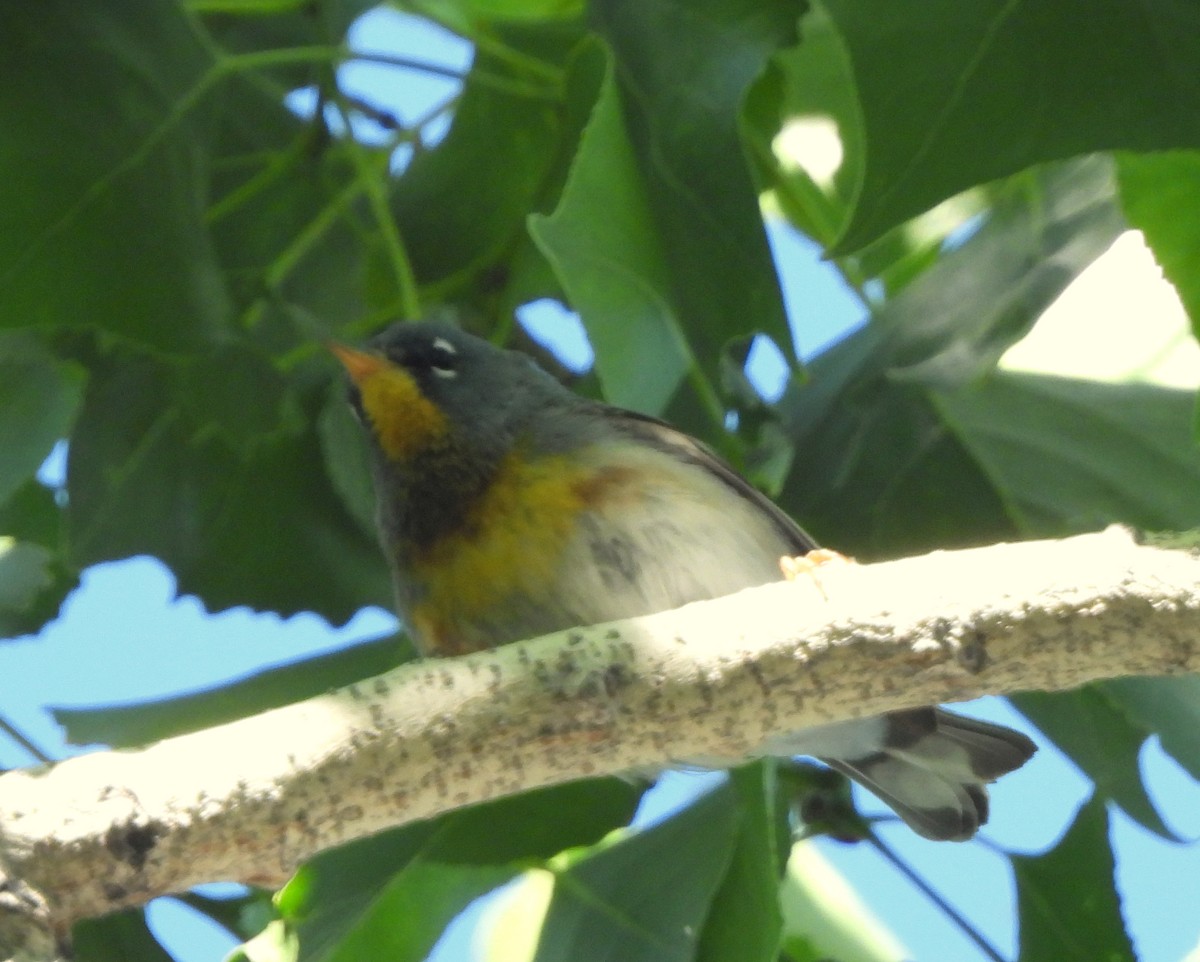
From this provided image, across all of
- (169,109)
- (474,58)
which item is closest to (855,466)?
(474,58)

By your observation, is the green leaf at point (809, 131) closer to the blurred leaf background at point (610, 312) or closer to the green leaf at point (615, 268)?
the blurred leaf background at point (610, 312)

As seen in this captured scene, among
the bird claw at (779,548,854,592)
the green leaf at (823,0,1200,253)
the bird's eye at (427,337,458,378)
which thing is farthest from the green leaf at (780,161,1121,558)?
the bird's eye at (427,337,458,378)

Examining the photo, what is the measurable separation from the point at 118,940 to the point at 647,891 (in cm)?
63

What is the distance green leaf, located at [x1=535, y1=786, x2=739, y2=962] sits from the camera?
185 centimetres

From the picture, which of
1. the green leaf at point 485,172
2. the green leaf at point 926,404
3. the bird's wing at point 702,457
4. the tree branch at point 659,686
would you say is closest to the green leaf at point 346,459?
the green leaf at point 485,172

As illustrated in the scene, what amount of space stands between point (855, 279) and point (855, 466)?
0.38 m

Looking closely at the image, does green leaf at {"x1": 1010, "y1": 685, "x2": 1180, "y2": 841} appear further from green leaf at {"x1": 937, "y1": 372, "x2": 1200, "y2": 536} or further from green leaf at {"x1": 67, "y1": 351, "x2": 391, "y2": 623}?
green leaf at {"x1": 67, "y1": 351, "x2": 391, "y2": 623}

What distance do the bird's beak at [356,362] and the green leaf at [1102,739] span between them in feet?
3.43

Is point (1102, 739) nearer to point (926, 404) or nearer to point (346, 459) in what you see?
point (926, 404)

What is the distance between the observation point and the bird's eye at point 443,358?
235 cm

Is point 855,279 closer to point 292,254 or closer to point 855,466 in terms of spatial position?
point 855,466

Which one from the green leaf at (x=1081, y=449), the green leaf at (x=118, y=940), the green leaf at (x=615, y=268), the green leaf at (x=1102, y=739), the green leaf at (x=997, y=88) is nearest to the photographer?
the green leaf at (x=997, y=88)

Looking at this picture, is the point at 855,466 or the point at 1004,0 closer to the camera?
the point at 1004,0

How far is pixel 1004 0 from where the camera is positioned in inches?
64.8
